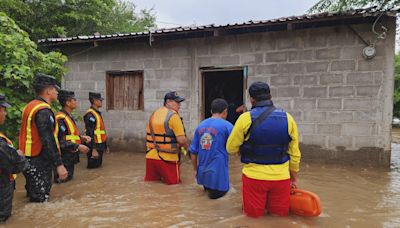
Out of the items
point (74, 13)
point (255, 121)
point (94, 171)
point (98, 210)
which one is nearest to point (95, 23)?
point (74, 13)

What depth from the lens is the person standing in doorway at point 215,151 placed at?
438 cm

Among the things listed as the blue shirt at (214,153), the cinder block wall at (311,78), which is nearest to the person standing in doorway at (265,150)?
the blue shirt at (214,153)

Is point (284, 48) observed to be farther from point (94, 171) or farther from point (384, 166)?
point (94, 171)

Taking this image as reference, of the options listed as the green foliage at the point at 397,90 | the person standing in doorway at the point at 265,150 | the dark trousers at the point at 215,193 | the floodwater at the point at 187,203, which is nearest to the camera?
the person standing in doorway at the point at 265,150

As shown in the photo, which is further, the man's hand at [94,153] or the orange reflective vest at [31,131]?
the man's hand at [94,153]

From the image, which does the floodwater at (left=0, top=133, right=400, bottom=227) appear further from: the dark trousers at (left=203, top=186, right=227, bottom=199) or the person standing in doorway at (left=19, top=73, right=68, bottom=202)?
the person standing in doorway at (left=19, top=73, right=68, bottom=202)

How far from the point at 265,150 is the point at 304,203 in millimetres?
798

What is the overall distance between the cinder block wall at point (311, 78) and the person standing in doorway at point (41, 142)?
3.96 metres

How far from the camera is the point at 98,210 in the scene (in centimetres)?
426

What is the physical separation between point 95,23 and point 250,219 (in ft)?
41.9

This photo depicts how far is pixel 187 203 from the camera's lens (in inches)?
177

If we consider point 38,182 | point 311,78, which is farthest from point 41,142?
point 311,78

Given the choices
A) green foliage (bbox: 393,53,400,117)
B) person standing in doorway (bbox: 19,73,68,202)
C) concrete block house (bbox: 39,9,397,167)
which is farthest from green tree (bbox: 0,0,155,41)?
green foliage (bbox: 393,53,400,117)

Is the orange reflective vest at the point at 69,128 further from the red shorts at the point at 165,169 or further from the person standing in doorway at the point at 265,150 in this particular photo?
the person standing in doorway at the point at 265,150
